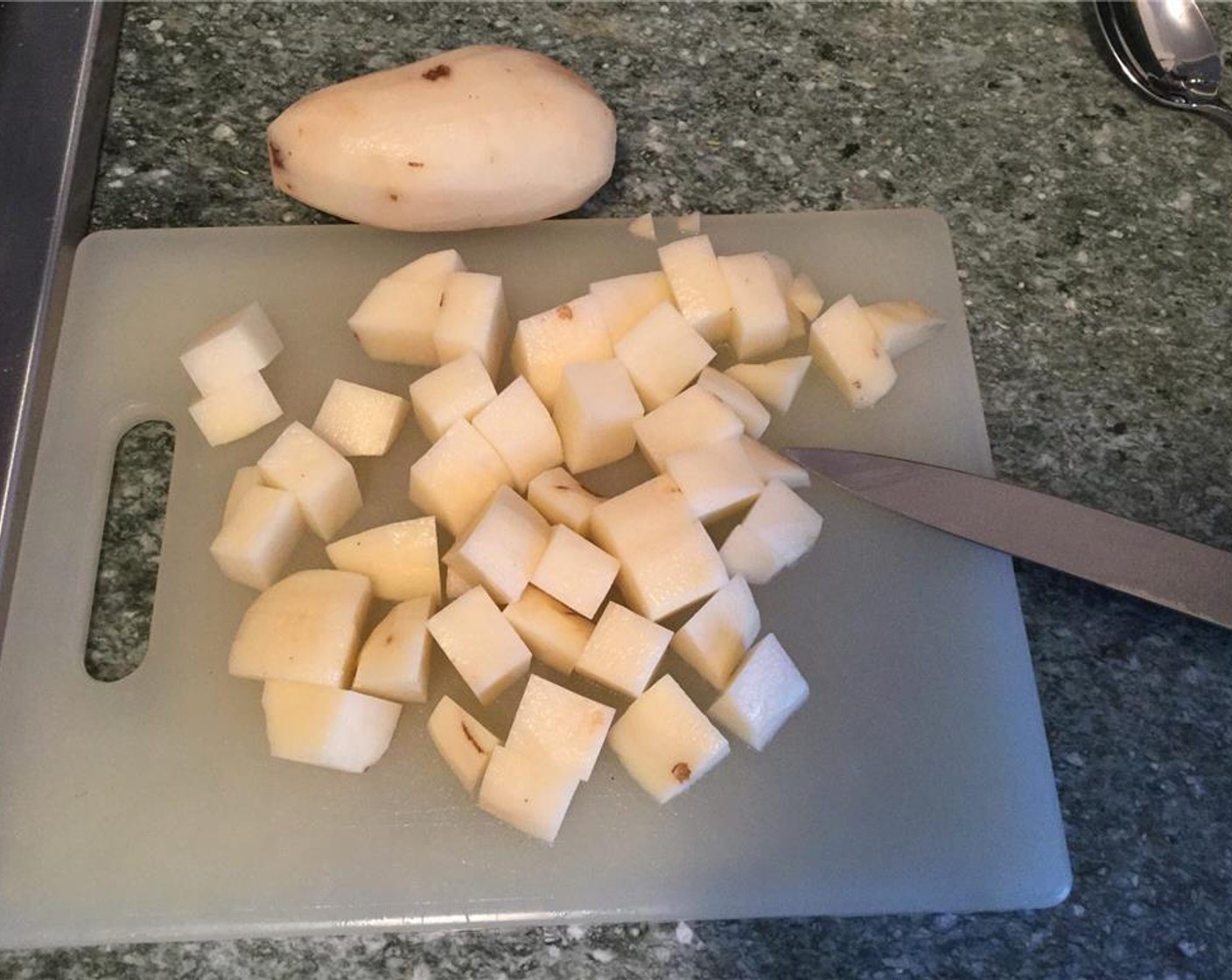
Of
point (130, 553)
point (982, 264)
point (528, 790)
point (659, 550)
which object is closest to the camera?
point (528, 790)

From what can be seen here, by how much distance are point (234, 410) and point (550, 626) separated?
0.58 m

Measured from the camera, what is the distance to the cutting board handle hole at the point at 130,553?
144 centimetres

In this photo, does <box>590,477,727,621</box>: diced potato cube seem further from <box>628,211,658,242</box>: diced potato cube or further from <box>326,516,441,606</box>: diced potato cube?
<box>628,211,658,242</box>: diced potato cube

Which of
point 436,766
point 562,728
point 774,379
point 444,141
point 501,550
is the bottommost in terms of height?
point 436,766

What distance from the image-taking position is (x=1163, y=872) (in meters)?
1.35

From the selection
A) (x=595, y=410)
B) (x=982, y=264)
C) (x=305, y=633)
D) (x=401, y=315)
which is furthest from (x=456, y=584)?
(x=982, y=264)

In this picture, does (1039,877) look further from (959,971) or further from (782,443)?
(782,443)

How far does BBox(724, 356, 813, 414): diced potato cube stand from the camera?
5.08 ft

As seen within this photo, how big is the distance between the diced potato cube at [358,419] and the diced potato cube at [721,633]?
1.71 ft

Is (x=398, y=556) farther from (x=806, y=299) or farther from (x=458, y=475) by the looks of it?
(x=806, y=299)

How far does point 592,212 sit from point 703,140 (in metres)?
0.26

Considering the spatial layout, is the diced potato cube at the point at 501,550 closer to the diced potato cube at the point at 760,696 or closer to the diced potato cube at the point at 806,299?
the diced potato cube at the point at 760,696

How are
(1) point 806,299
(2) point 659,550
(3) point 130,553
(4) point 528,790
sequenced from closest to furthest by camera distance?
(4) point 528,790 < (2) point 659,550 < (3) point 130,553 < (1) point 806,299

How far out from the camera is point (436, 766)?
4.49ft
